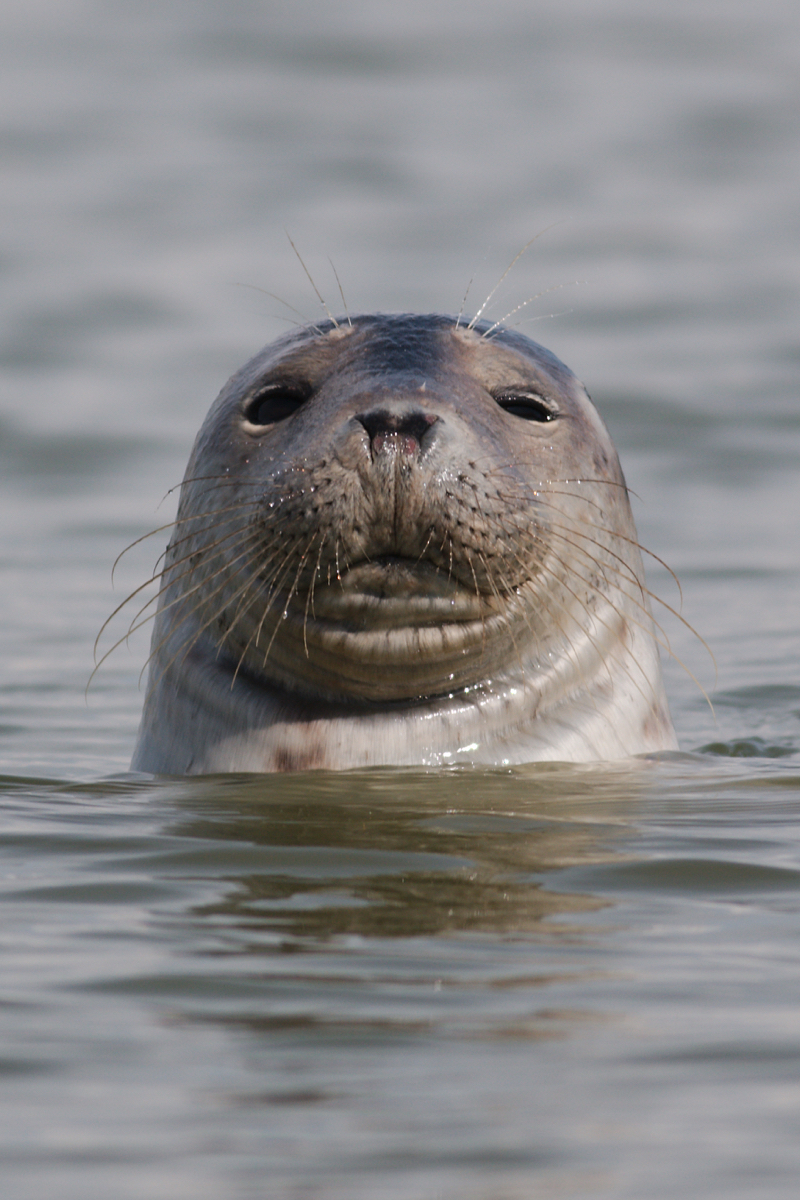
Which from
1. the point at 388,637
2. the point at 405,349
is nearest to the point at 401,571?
the point at 388,637

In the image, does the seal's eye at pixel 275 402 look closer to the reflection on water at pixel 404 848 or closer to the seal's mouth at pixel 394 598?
the seal's mouth at pixel 394 598

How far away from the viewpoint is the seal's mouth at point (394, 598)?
11.5 feet

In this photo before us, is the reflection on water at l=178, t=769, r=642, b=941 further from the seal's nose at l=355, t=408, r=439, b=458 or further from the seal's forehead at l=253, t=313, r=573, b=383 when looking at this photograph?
the seal's forehead at l=253, t=313, r=573, b=383

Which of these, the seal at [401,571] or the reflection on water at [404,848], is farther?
the seal at [401,571]

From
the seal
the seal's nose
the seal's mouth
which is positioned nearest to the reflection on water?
the seal

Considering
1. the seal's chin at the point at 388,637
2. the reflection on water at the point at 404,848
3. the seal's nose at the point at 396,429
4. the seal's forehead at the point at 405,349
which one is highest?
the seal's forehead at the point at 405,349

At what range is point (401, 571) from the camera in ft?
11.5

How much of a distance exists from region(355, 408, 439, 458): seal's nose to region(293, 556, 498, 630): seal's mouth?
8.5 inches

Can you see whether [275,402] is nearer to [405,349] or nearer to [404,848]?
[405,349]

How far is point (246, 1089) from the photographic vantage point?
1.77 meters

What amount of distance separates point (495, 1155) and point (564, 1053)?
0.28m

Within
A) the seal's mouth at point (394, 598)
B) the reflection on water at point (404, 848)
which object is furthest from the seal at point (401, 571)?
the reflection on water at point (404, 848)

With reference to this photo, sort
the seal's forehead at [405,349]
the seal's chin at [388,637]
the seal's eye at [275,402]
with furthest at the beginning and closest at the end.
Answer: the seal's eye at [275,402], the seal's forehead at [405,349], the seal's chin at [388,637]

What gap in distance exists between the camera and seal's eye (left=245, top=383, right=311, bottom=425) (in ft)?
13.3
